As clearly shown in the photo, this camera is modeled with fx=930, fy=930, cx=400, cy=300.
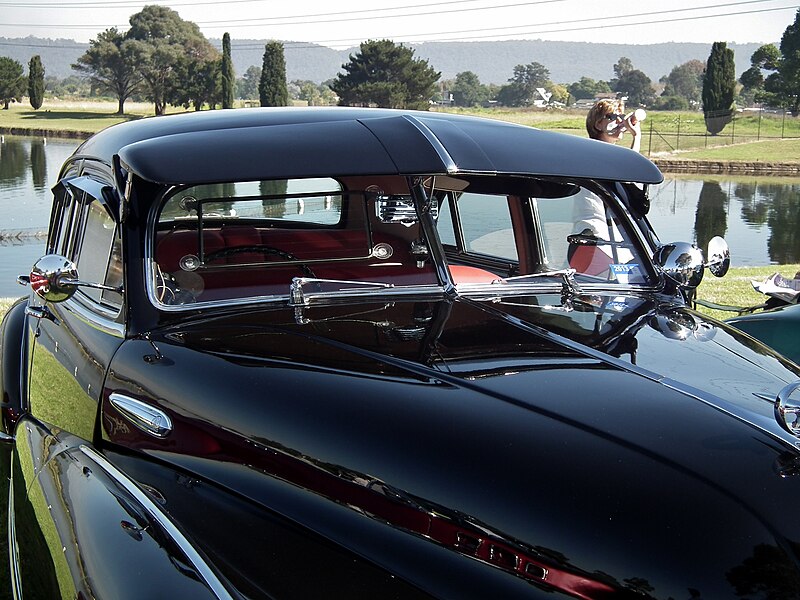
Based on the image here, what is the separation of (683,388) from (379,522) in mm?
773

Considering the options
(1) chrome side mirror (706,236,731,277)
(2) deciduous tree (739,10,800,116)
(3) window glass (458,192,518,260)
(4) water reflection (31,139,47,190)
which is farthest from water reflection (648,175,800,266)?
(2) deciduous tree (739,10,800,116)

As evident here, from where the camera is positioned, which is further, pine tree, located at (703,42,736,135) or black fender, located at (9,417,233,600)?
pine tree, located at (703,42,736,135)

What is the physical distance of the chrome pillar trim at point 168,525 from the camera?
6.56ft

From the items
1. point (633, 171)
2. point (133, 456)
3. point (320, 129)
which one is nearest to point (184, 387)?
point (133, 456)

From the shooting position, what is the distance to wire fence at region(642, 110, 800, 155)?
2039 inches

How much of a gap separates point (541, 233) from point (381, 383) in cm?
162

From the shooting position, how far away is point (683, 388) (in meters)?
2.16

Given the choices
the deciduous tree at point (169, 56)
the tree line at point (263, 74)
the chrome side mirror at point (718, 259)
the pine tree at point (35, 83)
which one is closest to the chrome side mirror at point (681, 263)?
the chrome side mirror at point (718, 259)

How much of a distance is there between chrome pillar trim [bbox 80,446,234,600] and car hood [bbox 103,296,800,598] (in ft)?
0.31

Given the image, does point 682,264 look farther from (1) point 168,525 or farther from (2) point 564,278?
(1) point 168,525

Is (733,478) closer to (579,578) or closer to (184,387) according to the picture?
(579,578)

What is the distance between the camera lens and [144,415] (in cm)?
250

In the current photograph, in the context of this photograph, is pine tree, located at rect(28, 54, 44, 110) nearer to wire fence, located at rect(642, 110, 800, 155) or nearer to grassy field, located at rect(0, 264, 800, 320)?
wire fence, located at rect(642, 110, 800, 155)

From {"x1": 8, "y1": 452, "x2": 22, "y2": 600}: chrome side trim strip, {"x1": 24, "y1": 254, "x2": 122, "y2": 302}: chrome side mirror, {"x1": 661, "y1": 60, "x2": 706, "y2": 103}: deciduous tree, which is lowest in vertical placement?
{"x1": 8, "y1": 452, "x2": 22, "y2": 600}: chrome side trim strip
